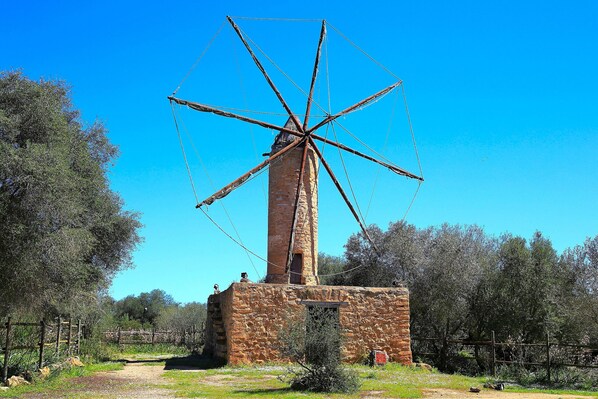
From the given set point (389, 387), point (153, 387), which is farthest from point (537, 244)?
point (153, 387)

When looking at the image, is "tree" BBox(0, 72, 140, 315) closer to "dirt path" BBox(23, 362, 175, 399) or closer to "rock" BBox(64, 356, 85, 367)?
"rock" BBox(64, 356, 85, 367)

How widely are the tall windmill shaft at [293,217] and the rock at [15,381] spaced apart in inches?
336

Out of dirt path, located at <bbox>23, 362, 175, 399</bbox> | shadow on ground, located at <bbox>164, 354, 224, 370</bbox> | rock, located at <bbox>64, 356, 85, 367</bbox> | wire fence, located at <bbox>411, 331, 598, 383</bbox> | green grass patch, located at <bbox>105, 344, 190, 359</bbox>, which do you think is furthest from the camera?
green grass patch, located at <bbox>105, 344, 190, 359</bbox>

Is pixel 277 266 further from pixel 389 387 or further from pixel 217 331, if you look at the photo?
pixel 389 387

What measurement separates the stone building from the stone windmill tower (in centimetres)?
3

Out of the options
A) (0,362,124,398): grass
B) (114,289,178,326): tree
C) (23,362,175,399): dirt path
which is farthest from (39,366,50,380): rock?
(114,289,178,326): tree

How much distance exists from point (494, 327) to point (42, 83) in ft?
58.3

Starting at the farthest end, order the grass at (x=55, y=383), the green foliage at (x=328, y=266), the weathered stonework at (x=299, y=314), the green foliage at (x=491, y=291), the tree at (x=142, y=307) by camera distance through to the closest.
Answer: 1. the tree at (x=142, y=307)
2. the green foliage at (x=328, y=266)
3. the green foliage at (x=491, y=291)
4. the weathered stonework at (x=299, y=314)
5. the grass at (x=55, y=383)

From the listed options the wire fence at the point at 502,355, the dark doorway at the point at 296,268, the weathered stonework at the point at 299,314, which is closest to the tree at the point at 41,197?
the weathered stonework at the point at 299,314

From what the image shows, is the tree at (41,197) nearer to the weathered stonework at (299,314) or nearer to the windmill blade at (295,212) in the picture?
the weathered stonework at (299,314)

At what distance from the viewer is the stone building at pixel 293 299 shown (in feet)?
54.6

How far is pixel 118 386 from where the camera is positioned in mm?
12453

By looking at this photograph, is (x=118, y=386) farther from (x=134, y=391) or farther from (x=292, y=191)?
(x=292, y=191)

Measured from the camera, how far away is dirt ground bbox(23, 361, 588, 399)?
10.8 m
